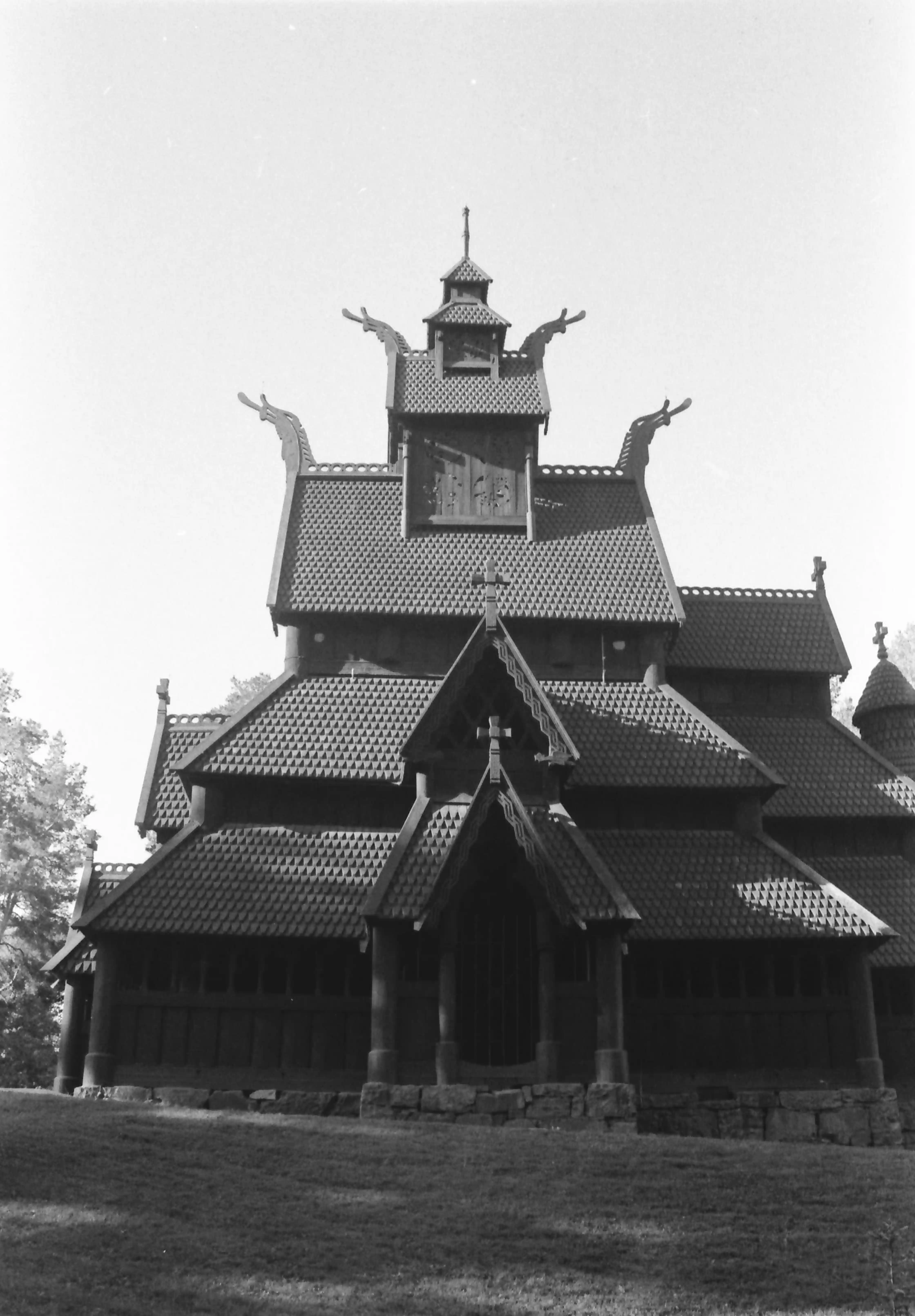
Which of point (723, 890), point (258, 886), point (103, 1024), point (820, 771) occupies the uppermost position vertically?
point (820, 771)

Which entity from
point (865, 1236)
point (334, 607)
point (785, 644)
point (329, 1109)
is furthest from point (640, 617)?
point (865, 1236)

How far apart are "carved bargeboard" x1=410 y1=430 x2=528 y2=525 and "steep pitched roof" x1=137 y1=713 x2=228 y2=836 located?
716 centimetres

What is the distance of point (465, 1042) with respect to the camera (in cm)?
2148

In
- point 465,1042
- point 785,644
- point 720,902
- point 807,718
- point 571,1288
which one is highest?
point 785,644

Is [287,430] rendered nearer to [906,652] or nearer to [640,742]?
[640,742]

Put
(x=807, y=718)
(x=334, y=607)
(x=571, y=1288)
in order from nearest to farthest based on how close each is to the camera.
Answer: (x=571, y=1288)
(x=334, y=607)
(x=807, y=718)

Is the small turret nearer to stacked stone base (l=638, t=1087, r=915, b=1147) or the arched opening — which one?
stacked stone base (l=638, t=1087, r=915, b=1147)

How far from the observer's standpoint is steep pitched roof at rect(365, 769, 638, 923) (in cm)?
2058

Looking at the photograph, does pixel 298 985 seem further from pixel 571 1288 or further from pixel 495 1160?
pixel 571 1288

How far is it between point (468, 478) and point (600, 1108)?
16.0 metres

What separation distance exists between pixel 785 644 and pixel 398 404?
37.1 feet

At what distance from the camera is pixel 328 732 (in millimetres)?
24953

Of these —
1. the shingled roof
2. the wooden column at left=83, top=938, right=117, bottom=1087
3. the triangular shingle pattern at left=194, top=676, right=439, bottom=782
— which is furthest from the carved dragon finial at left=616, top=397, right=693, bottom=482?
the wooden column at left=83, top=938, right=117, bottom=1087

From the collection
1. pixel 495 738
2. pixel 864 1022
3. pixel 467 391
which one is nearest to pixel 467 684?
pixel 495 738
